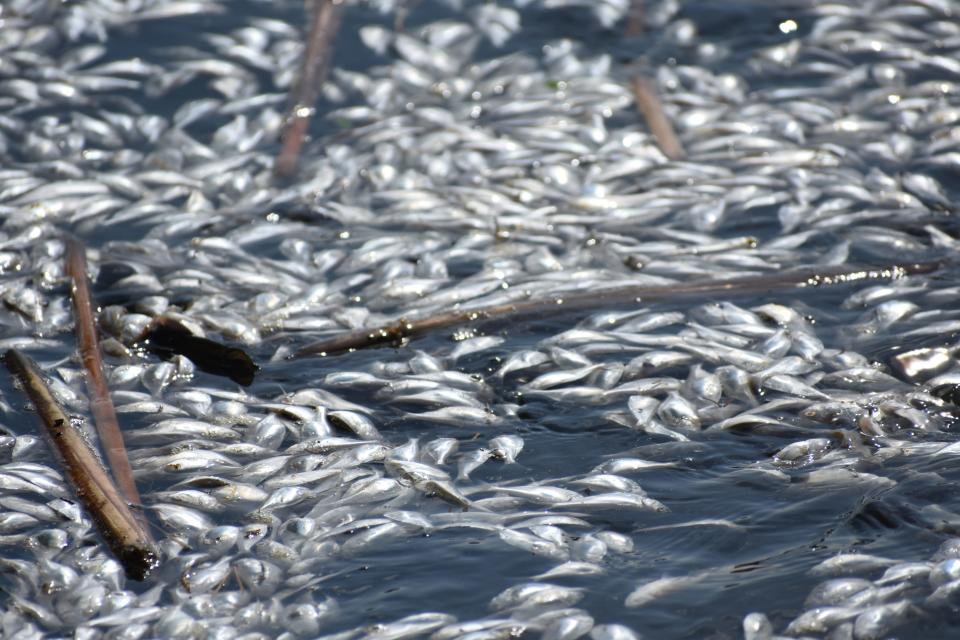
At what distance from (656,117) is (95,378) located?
3839 mm

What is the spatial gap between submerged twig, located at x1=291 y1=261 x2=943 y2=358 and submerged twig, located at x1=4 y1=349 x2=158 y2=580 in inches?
41.6

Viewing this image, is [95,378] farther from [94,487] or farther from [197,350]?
[94,487]

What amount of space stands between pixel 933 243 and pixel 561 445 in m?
2.48

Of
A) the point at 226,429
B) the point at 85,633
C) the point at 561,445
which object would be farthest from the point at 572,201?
the point at 85,633

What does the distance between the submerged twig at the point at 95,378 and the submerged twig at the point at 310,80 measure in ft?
4.62

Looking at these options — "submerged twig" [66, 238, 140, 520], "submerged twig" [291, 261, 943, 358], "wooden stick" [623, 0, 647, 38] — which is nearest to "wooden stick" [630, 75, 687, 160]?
"wooden stick" [623, 0, 647, 38]

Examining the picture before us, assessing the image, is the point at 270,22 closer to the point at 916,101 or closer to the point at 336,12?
the point at 336,12

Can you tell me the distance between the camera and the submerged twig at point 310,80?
679 cm

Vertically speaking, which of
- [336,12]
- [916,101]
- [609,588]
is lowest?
[609,588]

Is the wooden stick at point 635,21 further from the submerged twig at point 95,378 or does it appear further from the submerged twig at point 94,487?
the submerged twig at point 94,487

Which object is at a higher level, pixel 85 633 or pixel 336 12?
pixel 336 12

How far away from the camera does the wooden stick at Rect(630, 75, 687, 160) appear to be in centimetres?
686

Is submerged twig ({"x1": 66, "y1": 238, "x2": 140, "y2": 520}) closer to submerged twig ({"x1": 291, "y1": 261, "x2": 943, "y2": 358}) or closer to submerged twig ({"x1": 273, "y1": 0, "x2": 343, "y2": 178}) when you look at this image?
submerged twig ({"x1": 291, "y1": 261, "x2": 943, "y2": 358})

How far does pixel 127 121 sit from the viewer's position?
702cm
